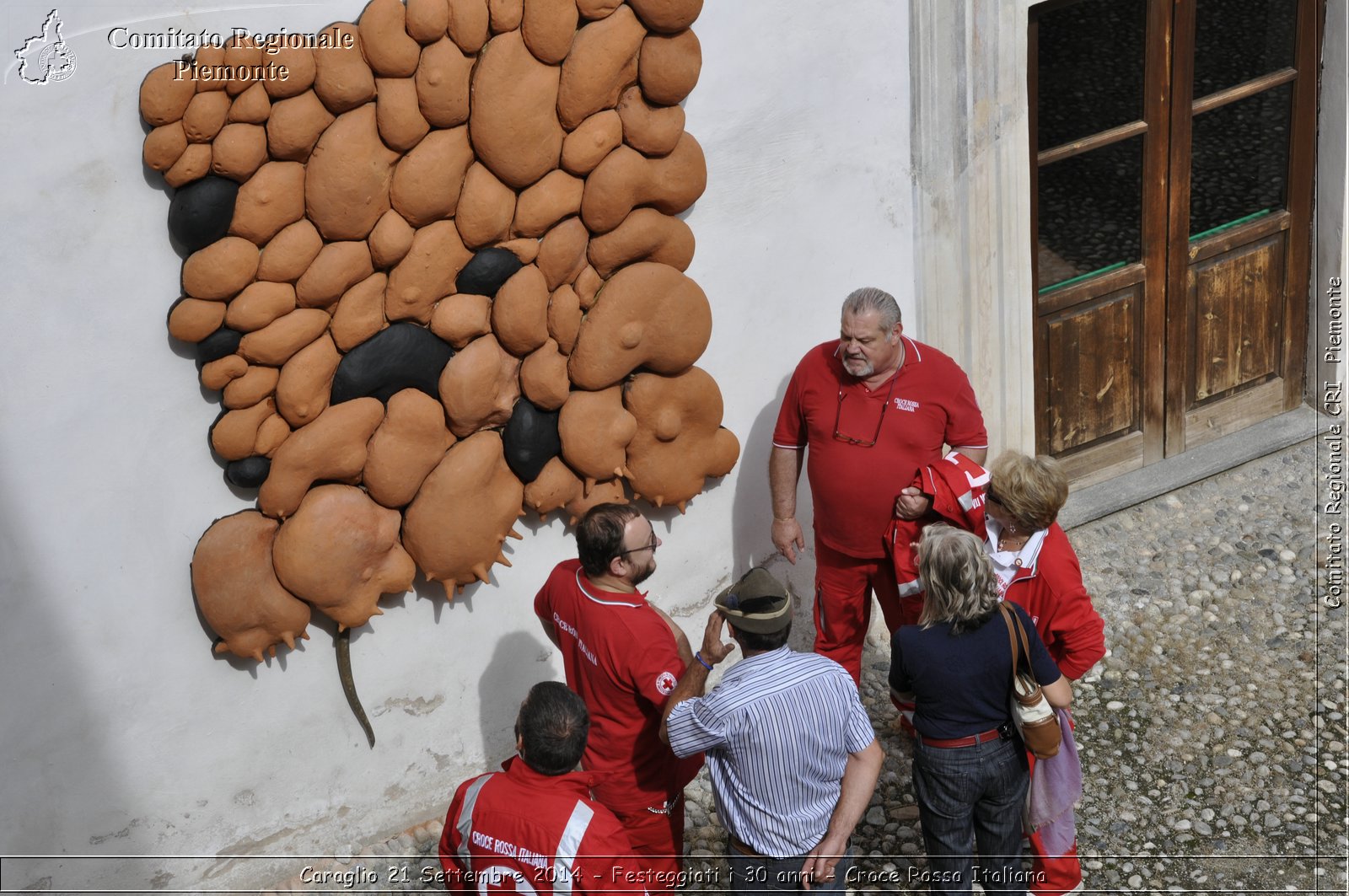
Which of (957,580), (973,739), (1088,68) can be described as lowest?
(973,739)

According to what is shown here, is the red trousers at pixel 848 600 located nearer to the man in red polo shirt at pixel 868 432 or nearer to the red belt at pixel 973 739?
the man in red polo shirt at pixel 868 432

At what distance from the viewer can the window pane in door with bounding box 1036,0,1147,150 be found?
4902 millimetres

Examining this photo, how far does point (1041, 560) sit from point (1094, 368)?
227 centimetres

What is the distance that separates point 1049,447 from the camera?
212 inches

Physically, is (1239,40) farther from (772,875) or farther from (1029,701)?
(772,875)

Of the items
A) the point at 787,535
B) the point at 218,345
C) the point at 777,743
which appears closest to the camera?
the point at 777,743

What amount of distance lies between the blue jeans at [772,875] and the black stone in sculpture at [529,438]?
133 cm

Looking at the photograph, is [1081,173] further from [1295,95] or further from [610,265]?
[610,265]

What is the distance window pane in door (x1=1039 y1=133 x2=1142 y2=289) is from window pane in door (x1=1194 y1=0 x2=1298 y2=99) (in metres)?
0.47

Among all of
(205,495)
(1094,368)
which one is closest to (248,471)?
(205,495)

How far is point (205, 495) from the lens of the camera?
355 cm

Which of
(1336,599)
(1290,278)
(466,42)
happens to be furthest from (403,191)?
(1290,278)

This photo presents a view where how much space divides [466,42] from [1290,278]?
3999 mm

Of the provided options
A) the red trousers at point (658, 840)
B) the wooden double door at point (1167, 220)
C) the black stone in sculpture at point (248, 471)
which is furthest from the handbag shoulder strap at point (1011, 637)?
the wooden double door at point (1167, 220)
